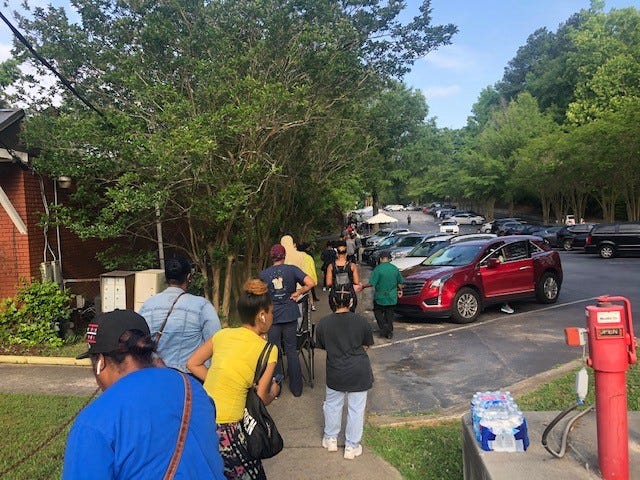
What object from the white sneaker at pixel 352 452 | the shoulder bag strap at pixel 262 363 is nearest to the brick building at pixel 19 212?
the white sneaker at pixel 352 452

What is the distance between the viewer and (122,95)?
10.4 metres

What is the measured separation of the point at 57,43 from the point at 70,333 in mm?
5210

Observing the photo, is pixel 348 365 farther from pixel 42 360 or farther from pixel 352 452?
pixel 42 360

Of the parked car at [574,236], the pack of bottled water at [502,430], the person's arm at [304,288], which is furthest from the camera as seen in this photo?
the parked car at [574,236]

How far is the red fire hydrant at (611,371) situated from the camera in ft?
9.97

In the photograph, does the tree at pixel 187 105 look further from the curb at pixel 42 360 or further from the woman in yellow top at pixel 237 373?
the woman in yellow top at pixel 237 373

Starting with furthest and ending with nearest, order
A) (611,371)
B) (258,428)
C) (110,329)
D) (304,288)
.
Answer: (304,288), (258,428), (611,371), (110,329)

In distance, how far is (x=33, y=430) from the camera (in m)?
5.46

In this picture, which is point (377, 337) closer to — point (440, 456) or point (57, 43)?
point (440, 456)

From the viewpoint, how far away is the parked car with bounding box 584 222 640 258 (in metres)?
23.7

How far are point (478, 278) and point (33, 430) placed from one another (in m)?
8.22

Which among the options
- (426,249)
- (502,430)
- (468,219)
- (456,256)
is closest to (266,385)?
(502,430)

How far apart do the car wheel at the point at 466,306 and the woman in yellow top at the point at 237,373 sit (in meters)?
7.72

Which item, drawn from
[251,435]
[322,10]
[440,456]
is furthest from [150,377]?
[322,10]
